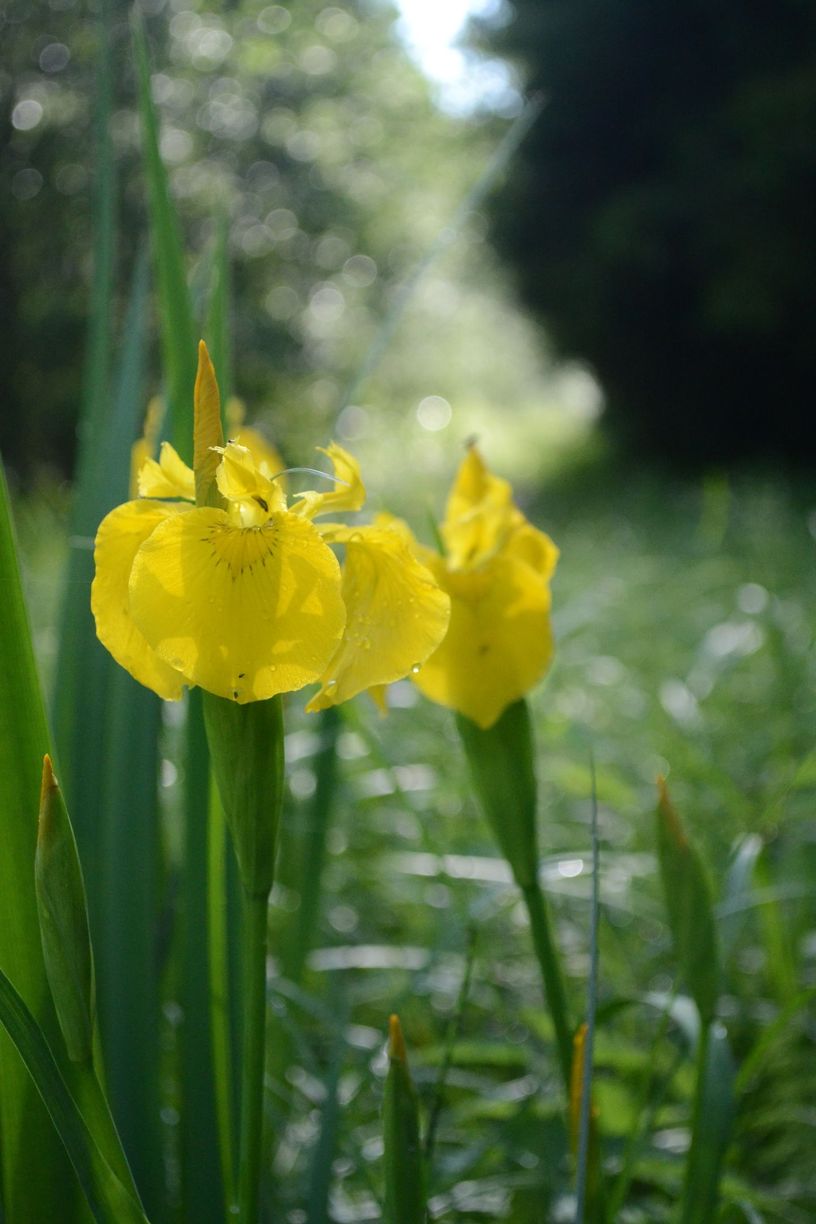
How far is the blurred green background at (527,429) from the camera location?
786mm

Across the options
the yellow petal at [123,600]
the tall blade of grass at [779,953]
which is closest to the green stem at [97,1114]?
the yellow petal at [123,600]

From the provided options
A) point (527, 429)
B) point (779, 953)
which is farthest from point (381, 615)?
point (527, 429)

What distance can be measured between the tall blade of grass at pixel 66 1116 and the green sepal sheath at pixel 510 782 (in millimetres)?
191

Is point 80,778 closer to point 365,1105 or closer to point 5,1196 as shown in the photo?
point 5,1196

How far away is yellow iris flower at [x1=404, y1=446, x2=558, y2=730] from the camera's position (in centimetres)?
45

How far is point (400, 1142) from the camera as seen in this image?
354 mm

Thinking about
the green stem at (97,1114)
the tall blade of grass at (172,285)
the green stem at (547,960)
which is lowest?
the green stem at (97,1114)

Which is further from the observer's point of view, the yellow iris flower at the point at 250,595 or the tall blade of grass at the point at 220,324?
the tall blade of grass at the point at 220,324

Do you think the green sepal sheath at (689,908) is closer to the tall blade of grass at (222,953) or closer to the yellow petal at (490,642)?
the yellow petal at (490,642)

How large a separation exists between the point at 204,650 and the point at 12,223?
4074 millimetres

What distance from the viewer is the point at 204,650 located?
12.7 inches

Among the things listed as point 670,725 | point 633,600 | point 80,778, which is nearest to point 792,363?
point 633,600

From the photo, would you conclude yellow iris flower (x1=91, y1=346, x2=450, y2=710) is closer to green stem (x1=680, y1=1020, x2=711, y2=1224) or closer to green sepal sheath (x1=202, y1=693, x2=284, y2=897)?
green sepal sheath (x1=202, y1=693, x2=284, y2=897)

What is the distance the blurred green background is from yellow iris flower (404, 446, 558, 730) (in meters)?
0.14
